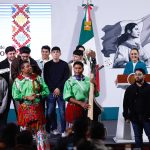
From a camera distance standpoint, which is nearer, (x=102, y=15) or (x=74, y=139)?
(x=74, y=139)

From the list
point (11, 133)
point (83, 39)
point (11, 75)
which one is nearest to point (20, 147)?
point (11, 133)

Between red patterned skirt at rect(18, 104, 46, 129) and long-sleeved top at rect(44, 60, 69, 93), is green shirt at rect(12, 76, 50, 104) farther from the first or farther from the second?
long-sleeved top at rect(44, 60, 69, 93)

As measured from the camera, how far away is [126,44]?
9.04 meters

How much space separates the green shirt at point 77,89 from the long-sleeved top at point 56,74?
778 mm

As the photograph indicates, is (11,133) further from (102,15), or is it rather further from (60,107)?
(102,15)

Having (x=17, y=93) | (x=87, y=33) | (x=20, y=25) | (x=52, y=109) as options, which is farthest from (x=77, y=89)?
(x=20, y=25)

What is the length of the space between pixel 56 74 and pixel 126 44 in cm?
250

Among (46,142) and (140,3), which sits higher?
(140,3)

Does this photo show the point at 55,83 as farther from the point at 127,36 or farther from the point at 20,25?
the point at 127,36

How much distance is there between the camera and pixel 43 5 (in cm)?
896

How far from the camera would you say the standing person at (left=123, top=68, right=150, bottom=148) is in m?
6.01

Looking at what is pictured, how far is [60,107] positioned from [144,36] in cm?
277

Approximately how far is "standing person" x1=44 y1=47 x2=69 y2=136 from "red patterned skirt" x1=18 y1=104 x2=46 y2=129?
3.53 ft

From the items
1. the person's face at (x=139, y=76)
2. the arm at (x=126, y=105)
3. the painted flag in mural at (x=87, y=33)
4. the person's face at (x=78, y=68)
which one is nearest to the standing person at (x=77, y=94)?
the person's face at (x=78, y=68)
